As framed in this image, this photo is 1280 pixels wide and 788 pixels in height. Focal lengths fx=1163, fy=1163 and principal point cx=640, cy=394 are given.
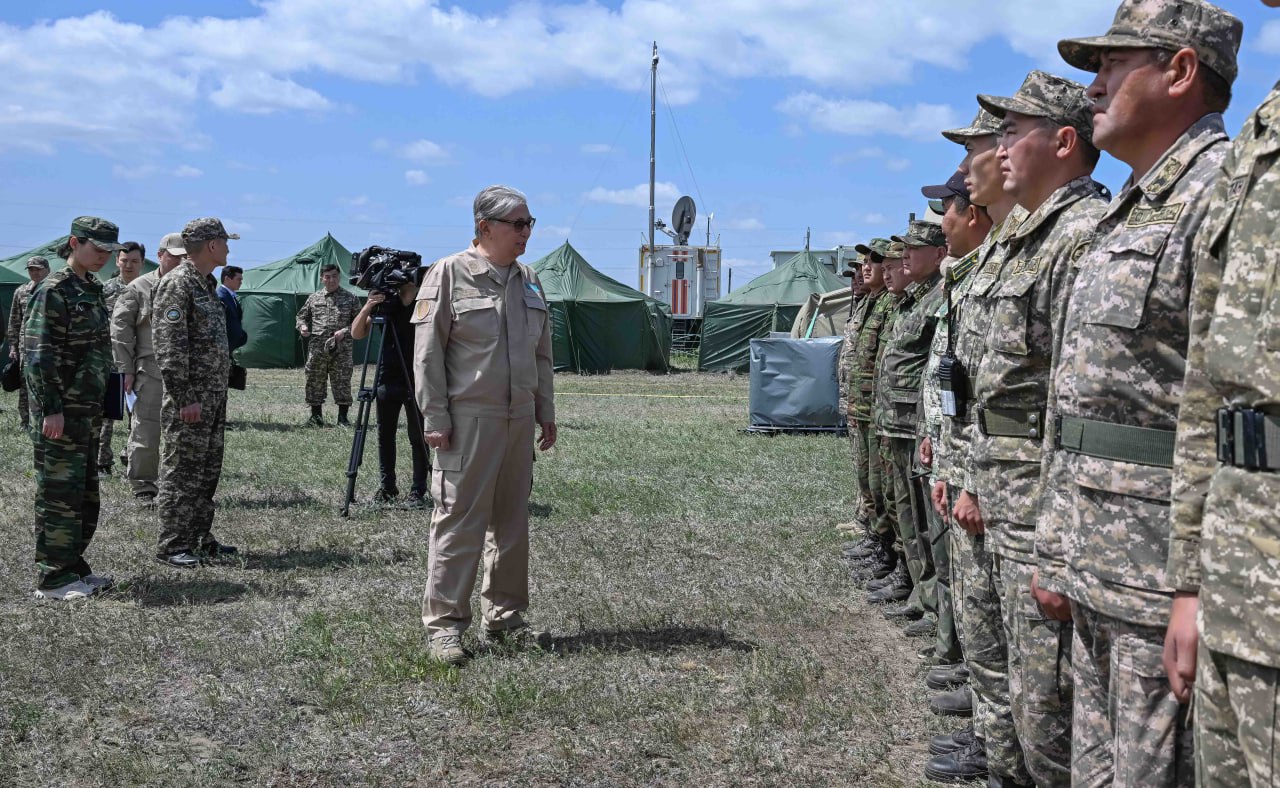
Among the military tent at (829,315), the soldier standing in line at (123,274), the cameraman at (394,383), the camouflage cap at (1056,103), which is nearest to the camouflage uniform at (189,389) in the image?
the cameraman at (394,383)

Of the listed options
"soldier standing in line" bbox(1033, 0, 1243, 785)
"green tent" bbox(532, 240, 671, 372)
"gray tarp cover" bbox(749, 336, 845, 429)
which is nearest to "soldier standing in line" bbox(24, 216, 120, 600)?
"soldier standing in line" bbox(1033, 0, 1243, 785)

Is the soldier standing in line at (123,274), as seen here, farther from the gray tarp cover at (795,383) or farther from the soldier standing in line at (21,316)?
the gray tarp cover at (795,383)

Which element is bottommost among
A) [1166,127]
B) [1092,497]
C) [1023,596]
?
[1023,596]

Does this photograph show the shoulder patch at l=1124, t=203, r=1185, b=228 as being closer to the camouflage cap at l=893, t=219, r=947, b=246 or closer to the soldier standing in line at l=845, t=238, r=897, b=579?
the camouflage cap at l=893, t=219, r=947, b=246

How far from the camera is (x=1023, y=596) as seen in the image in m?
2.79

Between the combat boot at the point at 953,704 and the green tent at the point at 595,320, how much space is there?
22.7 meters

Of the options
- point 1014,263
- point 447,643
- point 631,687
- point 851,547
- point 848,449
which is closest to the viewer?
point 1014,263

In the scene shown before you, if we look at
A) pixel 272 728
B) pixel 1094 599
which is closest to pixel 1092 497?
pixel 1094 599

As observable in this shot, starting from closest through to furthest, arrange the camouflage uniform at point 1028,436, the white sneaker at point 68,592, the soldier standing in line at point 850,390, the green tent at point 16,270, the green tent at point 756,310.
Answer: the camouflage uniform at point 1028,436 → the white sneaker at point 68,592 → the soldier standing in line at point 850,390 → the green tent at point 16,270 → the green tent at point 756,310

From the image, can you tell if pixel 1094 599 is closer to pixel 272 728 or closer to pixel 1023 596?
pixel 1023 596

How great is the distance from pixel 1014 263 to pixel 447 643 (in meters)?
2.89

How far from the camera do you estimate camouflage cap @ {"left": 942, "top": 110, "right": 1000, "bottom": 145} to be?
369 cm

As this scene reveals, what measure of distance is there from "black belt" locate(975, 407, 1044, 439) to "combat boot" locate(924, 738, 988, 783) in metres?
1.24

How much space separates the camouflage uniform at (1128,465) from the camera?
2.11 metres
